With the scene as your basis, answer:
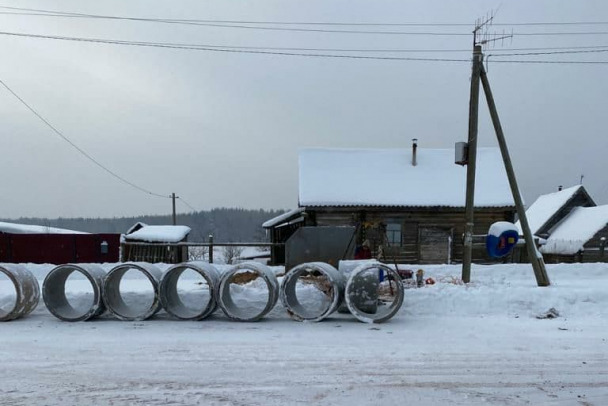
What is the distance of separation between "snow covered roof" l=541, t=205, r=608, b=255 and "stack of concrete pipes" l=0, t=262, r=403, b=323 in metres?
26.0

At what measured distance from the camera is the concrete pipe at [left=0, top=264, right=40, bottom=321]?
7.98m

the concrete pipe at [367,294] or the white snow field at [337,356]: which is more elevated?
the concrete pipe at [367,294]

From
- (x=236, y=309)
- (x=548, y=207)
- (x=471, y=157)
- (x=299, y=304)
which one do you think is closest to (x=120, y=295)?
(x=236, y=309)

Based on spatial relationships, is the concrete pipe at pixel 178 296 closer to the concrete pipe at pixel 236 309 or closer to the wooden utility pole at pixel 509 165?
the concrete pipe at pixel 236 309

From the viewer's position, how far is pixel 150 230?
22625 mm

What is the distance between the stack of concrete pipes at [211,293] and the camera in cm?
802

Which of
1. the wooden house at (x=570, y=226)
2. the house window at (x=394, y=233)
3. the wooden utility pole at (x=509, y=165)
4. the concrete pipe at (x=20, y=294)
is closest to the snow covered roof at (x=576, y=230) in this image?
the wooden house at (x=570, y=226)

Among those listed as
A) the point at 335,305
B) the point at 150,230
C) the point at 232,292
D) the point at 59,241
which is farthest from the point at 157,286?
the point at 150,230

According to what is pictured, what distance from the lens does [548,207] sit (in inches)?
1433

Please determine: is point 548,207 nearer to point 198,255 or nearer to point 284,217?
point 284,217

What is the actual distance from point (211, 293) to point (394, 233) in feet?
45.3

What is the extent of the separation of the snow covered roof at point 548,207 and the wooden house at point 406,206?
13.8 m

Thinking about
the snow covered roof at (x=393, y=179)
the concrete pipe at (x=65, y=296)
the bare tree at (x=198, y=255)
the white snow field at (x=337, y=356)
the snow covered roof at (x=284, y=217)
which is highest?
the snow covered roof at (x=393, y=179)

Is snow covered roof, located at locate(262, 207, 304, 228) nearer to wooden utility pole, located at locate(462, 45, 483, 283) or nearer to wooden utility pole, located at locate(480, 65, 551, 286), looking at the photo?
wooden utility pole, located at locate(462, 45, 483, 283)
